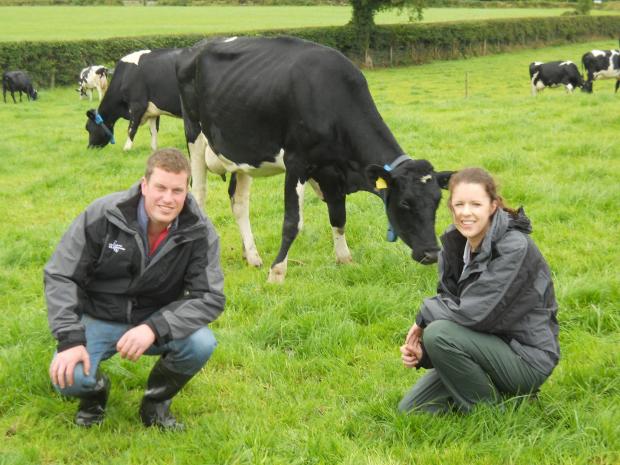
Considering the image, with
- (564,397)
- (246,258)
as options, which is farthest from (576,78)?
(564,397)

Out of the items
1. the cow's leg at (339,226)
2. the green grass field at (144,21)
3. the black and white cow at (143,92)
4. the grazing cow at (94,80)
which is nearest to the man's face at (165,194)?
the cow's leg at (339,226)

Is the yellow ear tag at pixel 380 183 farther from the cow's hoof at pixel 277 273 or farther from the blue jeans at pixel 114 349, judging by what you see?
the blue jeans at pixel 114 349

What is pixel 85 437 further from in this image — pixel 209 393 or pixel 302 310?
pixel 302 310

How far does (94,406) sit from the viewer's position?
13.9 ft

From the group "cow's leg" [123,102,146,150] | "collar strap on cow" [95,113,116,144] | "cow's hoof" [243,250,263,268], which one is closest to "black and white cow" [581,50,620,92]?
"cow's leg" [123,102,146,150]

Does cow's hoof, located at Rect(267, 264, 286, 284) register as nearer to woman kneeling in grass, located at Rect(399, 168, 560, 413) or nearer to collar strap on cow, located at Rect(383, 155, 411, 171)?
collar strap on cow, located at Rect(383, 155, 411, 171)

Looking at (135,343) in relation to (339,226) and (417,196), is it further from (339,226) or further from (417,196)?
(339,226)

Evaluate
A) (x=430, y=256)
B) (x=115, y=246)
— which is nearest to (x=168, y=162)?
(x=115, y=246)

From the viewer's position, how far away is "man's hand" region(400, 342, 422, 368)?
415 centimetres

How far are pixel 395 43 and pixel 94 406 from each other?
1704 inches

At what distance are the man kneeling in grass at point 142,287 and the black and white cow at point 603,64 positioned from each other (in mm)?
30318

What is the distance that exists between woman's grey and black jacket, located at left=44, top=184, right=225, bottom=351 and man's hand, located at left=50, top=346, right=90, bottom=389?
0.05 m

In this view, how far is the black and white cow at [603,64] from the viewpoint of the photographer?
3091 centimetres

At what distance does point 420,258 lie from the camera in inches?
243
